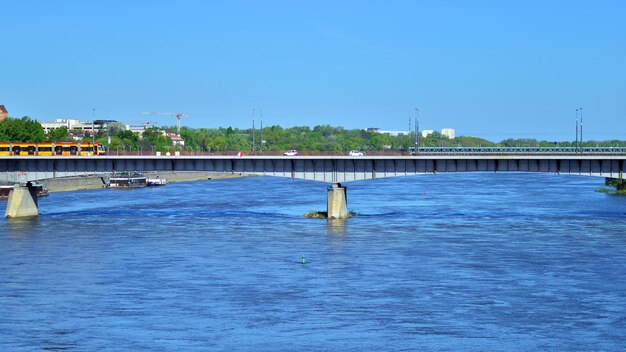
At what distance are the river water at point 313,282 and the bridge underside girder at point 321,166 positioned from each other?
4837 mm

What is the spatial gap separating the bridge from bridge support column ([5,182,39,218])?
175cm

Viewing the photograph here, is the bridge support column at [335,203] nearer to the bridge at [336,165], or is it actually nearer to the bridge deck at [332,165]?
the bridge at [336,165]

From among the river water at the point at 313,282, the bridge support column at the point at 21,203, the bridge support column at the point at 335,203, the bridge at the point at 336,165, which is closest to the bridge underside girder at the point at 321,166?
the bridge at the point at 336,165

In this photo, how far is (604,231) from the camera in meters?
98.6

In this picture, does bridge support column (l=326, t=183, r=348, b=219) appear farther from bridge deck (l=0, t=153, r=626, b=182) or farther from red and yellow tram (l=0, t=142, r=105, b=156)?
red and yellow tram (l=0, t=142, r=105, b=156)

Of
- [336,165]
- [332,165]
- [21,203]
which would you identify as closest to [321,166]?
[332,165]

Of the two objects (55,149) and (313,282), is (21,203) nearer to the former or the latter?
(55,149)

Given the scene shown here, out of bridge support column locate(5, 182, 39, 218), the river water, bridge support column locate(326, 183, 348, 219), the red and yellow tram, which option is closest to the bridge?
bridge support column locate(326, 183, 348, 219)

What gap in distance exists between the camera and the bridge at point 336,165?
112750 mm

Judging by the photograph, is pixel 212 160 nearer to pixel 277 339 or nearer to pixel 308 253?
pixel 308 253

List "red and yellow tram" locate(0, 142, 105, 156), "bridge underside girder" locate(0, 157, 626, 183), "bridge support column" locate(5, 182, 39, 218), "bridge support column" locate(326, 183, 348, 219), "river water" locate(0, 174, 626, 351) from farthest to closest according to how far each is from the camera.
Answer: "red and yellow tram" locate(0, 142, 105, 156)
"bridge support column" locate(5, 182, 39, 218)
"bridge underside girder" locate(0, 157, 626, 183)
"bridge support column" locate(326, 183, 348, 219)
"river water" locate(0, 174, 626, 351)

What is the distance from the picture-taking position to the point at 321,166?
11812 centimetres

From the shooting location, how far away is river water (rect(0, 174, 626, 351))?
52.5 m

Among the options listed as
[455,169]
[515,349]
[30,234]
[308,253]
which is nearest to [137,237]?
[30,234]
